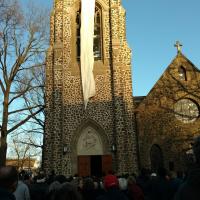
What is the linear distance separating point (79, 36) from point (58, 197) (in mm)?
19108

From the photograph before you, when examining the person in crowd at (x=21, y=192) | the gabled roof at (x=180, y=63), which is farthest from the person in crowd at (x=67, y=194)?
the gabled roof at (x=180, y=63)

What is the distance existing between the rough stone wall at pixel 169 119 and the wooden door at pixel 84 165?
3.56m

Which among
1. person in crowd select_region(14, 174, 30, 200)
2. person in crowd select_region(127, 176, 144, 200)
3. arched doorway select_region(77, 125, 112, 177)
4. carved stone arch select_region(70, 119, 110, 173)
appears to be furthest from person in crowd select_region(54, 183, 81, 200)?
carved stone arch select_region(70, 119, 110, 173)

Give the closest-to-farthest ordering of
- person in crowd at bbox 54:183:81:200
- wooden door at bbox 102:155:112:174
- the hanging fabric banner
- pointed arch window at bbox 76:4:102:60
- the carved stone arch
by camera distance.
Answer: person in crowd at bbox 54:183:81:200 → wooden door at bbox 102:155:112:174 → the carved stone arch → the hanging fabric banner → pointed arch window at bbox 76:4:102:60

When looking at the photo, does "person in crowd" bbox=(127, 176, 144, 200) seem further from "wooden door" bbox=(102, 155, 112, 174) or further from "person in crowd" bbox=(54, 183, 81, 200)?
"wooden door" bbox=(102, 155, 112, 174)

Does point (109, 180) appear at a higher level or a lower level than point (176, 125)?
lower

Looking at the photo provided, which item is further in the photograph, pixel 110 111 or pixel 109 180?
pixel 110 111

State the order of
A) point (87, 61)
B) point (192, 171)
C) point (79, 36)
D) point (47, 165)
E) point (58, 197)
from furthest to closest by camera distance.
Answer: point (79, 36), point (87, 61), point (47, 165), point (58, 197), point (192, 171)

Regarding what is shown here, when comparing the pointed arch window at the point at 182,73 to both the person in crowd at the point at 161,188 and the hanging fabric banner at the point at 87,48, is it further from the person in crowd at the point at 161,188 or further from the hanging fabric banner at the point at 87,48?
the person in crowd at the point at 161,188

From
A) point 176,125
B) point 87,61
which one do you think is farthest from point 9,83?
point 176,125

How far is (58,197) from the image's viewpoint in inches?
127

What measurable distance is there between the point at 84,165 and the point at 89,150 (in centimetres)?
105

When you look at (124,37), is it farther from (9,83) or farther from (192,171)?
(192,171)

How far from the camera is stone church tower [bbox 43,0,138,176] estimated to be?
18.0 m
